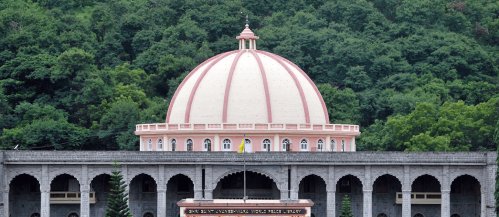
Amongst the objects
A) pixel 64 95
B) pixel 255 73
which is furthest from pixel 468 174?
pixel 64 95

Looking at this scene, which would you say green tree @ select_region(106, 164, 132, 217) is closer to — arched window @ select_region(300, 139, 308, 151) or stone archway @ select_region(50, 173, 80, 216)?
stone archway @ select_region(50, 173, 80, 216)

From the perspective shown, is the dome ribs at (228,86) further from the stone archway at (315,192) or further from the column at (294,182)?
the column at (294,182)

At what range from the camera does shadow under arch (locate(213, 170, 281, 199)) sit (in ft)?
372

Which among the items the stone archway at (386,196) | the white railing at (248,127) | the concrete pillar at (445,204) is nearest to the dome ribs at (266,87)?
the white railing at (248,127)

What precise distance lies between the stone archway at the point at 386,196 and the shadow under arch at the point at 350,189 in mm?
886

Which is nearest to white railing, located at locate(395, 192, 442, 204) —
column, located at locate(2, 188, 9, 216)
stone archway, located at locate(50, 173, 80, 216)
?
stone archway, located at locate(50, 173, 80, 216)

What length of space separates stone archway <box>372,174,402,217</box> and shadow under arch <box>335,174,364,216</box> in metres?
0.89

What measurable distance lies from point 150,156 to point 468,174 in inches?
673

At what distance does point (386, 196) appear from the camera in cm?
11425

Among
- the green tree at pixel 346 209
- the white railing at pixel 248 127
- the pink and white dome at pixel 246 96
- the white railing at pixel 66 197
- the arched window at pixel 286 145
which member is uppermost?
the pink and white dome at pixel 246 96

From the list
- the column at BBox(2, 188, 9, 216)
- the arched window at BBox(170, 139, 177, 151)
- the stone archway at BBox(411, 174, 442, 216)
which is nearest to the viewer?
the column at BBox(2, 188, 9, 216)

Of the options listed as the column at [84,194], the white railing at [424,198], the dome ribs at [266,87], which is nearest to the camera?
the column at [84,194]

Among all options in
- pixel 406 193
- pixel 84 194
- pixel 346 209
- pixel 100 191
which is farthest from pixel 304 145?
pixel 346 209

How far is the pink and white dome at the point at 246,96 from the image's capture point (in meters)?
117
